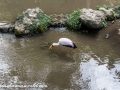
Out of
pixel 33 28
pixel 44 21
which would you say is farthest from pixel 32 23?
pixel 44 21

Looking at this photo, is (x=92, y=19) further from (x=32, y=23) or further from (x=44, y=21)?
(x=32, y=23)

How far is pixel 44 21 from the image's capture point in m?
10.3

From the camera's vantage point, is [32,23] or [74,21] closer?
[32,23]

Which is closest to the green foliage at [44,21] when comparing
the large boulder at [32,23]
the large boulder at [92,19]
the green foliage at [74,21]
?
the large boulder at [32,23]

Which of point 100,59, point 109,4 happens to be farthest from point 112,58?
point 109,4

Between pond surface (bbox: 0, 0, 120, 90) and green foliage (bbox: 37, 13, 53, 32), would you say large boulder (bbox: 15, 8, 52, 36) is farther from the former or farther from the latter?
pond surface (bbox: 0, 0, 120, 90)

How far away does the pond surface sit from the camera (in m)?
7.50

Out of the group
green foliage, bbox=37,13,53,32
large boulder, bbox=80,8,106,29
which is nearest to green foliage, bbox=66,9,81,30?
large boulder, bbox=80,8,106,29

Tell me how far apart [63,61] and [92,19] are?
2.55 metres

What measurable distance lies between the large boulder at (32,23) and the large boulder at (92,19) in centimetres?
153

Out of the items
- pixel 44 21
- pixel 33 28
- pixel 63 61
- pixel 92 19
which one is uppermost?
pixel 92 19

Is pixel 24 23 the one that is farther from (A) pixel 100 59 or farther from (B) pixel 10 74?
(A) pixel 100 59

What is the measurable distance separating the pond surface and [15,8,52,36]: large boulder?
300 millimetres

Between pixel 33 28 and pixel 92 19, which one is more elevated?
pixel 92 19
